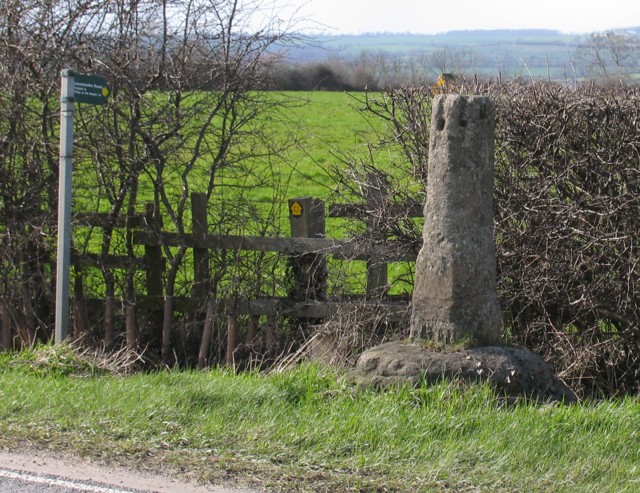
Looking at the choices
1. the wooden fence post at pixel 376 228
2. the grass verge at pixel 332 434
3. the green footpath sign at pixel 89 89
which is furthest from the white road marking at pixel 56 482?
the wooden fence post at pixel 376 228

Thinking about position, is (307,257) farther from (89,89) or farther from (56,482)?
(56,482)

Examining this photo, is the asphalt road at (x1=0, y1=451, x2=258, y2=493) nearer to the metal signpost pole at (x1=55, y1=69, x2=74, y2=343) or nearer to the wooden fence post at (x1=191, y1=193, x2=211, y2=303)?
the metal signpost pole at (x1=55, y1=69, x2=74, y2=343)

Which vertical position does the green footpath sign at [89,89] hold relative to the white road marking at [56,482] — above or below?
above

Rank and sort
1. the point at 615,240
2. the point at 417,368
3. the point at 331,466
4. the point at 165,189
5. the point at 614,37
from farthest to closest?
the point at 614,37 → the point at 165,189 → the point at 615,240 → the point at 417,368 → the point at 331,466

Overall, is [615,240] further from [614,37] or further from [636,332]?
[614,37]

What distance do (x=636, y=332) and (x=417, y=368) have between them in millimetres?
2616

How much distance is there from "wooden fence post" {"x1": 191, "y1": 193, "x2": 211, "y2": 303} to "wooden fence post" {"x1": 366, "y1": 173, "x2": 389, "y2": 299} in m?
1.79

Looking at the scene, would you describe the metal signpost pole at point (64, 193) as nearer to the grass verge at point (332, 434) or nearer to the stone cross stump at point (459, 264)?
the grass verge at point (332, 434)

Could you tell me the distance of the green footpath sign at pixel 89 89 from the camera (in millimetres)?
7977

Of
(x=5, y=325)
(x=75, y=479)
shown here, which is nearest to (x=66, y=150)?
(x=5, y=325)

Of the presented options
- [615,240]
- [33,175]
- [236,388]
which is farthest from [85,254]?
[615,240]

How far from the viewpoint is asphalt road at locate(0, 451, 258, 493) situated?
500cm

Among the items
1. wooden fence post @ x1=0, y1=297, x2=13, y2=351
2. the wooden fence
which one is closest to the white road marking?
the wooden fence

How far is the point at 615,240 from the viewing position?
792 centimetres
